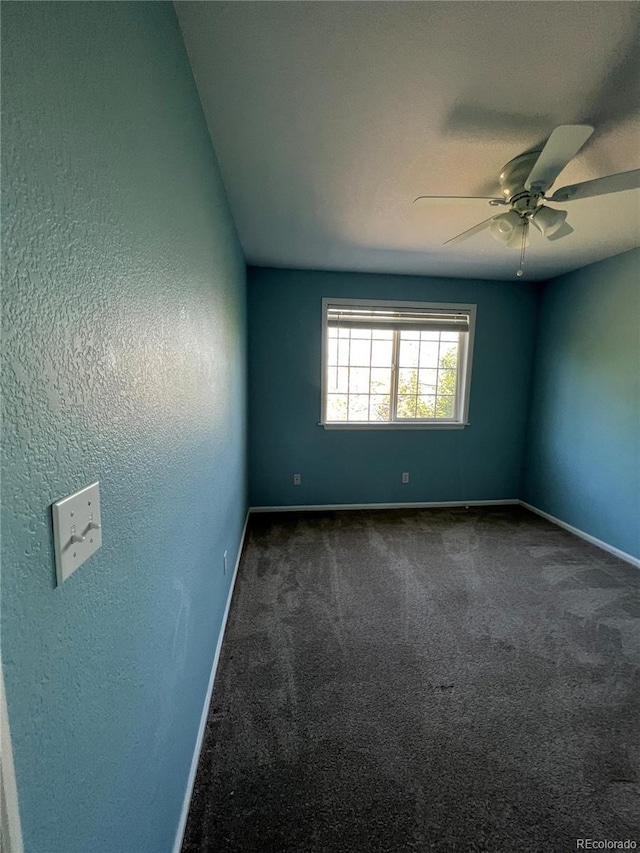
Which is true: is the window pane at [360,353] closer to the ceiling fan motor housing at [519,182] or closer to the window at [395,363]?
the window at [395,363]

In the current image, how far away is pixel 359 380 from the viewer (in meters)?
3.49

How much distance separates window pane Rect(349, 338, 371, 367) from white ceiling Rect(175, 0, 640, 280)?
1.38 metres

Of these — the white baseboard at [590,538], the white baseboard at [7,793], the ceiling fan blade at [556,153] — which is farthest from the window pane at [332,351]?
the white baseboard at [7,793]

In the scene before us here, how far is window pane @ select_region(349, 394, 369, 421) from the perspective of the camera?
11.5 feet

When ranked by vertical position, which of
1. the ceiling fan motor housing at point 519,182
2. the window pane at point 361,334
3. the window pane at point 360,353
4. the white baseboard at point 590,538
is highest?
the ceiling fan motor housing at point 519,182

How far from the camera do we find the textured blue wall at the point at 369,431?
10.7 ft

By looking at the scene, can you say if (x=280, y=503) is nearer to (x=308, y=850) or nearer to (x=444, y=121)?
(x=308, y=850)

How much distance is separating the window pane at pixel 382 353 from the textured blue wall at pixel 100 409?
8.29ft

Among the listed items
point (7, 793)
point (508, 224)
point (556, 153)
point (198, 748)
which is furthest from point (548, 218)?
point (198, 748)

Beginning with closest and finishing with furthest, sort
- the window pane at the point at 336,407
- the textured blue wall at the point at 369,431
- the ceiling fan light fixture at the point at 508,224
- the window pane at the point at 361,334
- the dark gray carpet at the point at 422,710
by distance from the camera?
1. the dark gray carpet at the point at 422,710
2. the ceiling fan light fixture at the point at 508,224
3. the textured blue wall at the point at 369,431
4. the window pane at the point at 361,334
5. the window pane at the point at 336,407

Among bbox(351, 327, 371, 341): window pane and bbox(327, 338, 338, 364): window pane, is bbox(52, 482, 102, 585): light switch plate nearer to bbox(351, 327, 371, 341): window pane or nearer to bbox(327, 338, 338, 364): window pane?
bbox(327, 338, 338, 364): window pane

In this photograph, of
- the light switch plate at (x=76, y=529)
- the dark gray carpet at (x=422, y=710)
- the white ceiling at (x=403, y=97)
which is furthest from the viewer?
the dark gray carpet at (x=422, y=710)

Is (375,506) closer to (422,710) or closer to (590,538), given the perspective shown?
(590,538)

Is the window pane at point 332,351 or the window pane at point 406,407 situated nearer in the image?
the window pane at point 332,351
